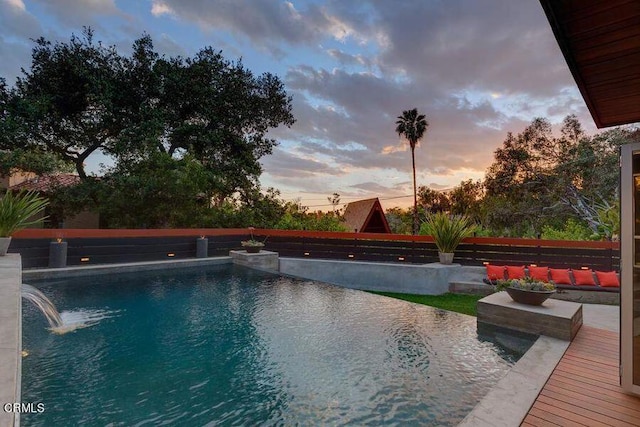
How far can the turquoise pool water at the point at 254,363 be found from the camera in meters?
3.08

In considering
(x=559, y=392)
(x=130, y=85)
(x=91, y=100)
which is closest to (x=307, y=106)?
(x=130, y=85)

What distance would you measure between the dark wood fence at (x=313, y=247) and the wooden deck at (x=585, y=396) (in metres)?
6.40

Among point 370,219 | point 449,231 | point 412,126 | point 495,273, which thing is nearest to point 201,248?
point 449,231

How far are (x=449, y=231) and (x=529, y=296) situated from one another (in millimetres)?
5587

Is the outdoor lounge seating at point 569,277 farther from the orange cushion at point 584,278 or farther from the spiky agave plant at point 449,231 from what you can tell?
the spiky agave plant at point 449,231

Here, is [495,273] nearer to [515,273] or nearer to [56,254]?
[515,273]

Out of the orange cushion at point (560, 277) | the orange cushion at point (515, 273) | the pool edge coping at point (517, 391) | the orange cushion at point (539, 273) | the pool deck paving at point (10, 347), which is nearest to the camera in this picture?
the pool deck paving at point (10, 347)

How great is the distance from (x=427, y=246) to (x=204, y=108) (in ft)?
43.4

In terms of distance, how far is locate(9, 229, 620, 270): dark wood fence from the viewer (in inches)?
373

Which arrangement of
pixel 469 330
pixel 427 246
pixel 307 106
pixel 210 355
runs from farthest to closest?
pixel 307 106 → pixel 427 246 → pixel 469 330 → pixel 210 355

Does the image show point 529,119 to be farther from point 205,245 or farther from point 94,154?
point 94,154

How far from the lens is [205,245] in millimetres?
12297

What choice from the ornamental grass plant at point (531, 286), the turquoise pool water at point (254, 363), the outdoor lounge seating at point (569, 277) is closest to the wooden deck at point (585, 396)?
the turquoise pool water at point (254, 363)

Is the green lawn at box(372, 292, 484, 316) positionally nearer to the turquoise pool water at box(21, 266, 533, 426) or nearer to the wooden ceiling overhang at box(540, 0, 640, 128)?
the turquoise pool water at box(21, 266, 533, 426)
